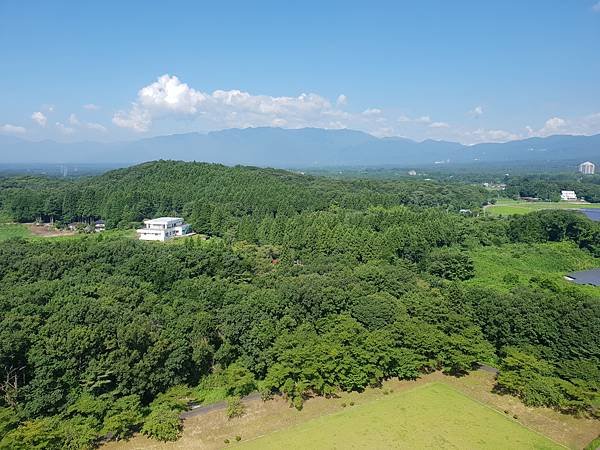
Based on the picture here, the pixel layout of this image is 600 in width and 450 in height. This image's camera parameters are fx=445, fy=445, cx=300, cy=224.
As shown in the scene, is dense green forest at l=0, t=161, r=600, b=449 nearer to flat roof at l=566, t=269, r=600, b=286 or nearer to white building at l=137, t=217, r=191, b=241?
flat roof at l=566, t=269, r=600, b=286

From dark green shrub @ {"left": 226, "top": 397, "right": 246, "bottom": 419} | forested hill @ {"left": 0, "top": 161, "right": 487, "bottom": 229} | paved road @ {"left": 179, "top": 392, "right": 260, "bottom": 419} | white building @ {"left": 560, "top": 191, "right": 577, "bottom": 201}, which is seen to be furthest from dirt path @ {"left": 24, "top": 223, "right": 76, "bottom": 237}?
white building @ {"left": 560, "top": 191, "right": 577, "bottom": 201}

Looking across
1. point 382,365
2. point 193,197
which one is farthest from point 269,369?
point 193,197

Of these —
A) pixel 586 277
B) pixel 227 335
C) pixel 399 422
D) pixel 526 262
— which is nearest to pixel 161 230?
pixel 227 335

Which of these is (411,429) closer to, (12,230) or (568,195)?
(12,230)

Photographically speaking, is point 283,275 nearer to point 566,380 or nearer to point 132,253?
point 132,253

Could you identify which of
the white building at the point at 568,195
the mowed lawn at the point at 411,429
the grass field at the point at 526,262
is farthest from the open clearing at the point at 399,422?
the white building at the point at 568,195
